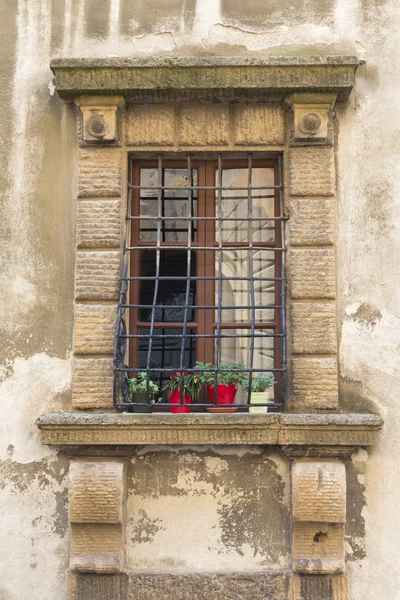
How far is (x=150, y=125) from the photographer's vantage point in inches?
181

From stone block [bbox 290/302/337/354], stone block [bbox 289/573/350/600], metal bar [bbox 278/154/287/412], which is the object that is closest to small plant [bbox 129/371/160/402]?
metal bar [bbox 278/154/287/412]

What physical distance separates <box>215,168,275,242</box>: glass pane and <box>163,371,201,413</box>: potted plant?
102cm

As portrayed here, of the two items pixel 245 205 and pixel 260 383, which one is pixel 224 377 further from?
pixel 245 205

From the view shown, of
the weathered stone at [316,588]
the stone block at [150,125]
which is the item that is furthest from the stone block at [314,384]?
the stone block at [150,125]

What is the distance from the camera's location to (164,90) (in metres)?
4.48

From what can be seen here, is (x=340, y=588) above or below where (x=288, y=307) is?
below

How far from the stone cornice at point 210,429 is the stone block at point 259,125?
6.09ft

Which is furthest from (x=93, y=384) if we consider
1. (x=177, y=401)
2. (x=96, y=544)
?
(x=96, y=544)

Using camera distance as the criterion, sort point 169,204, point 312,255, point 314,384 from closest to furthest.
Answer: point 314,384 → point 312,255 → point 169,204

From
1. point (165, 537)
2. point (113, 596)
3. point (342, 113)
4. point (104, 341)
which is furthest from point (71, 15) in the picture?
point (113, 596)

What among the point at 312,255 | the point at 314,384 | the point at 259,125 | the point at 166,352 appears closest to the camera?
the point at 314,384

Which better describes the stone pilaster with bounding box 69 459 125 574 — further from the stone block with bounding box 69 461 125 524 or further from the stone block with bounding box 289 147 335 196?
the stone block with bounding box 289 147 335 196

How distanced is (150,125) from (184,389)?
183cm

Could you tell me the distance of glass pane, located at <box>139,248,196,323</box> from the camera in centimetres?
471
